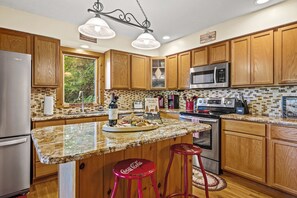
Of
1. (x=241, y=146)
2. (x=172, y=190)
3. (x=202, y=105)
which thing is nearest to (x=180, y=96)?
(x=202, y=105)

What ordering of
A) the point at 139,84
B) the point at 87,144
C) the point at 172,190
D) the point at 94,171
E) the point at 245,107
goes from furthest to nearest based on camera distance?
the point at 139,84 < the point at 245,107 < the point at 172,190 < the point at 94,171 < the point at 87,144

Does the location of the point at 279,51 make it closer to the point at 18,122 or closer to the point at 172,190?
the point at 172,190

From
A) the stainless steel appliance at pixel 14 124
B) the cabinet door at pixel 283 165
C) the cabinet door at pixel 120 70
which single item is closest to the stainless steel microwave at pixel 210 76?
the cabinet door at pixel 283 165

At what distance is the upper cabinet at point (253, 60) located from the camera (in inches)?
100

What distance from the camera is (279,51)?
2.43 m

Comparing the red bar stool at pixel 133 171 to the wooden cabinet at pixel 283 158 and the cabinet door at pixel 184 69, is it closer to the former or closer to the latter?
the wooden cabinet at pixel 283 158

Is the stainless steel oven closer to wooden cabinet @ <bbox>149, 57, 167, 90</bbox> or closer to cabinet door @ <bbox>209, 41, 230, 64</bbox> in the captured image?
cabinet door @ <bbox>209, 41, 230, 64</bbox>

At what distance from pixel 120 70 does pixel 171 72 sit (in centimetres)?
121

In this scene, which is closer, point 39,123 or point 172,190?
point 172,190

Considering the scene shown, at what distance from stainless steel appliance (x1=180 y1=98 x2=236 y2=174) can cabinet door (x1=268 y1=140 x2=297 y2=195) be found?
0.73 meters

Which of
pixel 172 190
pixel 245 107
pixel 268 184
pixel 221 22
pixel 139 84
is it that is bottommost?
pixel 268 184

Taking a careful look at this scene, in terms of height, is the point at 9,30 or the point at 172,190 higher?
the point at 9,30

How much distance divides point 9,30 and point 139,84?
2.48m

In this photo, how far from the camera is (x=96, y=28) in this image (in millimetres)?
1812
